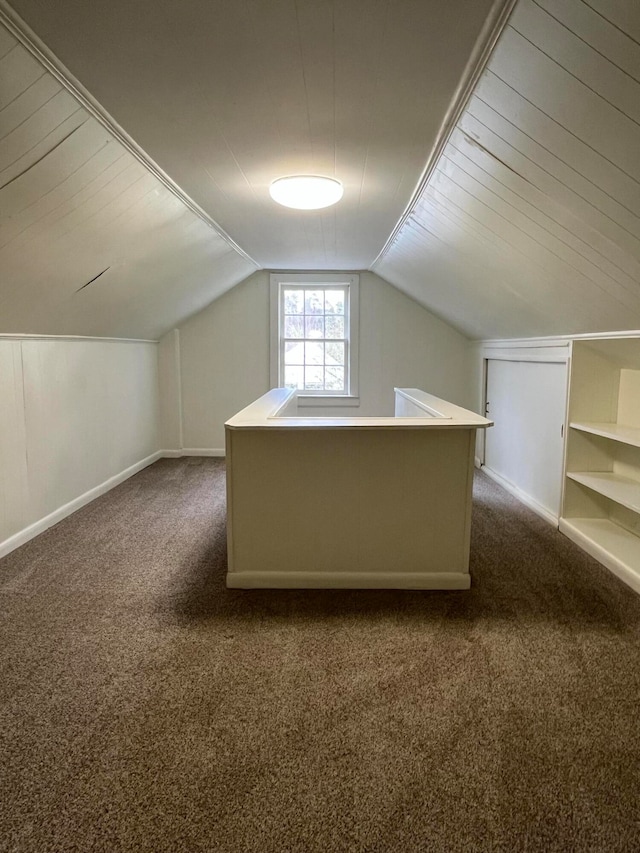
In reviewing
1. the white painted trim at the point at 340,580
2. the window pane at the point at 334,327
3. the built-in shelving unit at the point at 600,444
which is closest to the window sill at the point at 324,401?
the window pane at the point at 334,327

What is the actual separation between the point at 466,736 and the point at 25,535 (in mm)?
2899

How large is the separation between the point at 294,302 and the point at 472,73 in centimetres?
443

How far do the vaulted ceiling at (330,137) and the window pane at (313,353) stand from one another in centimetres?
237

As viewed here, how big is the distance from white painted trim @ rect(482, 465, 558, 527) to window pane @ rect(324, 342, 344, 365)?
6.88 ft

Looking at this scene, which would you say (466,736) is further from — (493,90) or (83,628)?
(493,90)

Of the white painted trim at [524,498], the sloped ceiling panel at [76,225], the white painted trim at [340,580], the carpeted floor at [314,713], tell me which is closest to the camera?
the carpeted floor at [314,713]

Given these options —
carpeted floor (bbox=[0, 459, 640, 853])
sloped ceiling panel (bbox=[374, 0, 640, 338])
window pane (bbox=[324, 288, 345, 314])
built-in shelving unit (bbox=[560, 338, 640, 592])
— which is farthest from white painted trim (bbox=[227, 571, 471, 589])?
window pane (bbox=[324, 288, 345, 314])

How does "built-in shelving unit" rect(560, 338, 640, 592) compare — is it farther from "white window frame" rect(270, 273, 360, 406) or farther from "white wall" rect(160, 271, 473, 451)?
"white window frame" rect(270, 273, 360, 406)

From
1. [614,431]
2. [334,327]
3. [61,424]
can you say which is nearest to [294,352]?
[334,327]

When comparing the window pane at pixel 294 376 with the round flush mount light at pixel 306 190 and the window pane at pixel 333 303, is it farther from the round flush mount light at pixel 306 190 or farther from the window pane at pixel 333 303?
the round flush mount light at pixel 306 190

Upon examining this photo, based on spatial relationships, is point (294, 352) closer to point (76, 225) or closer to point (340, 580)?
point (76, 225)

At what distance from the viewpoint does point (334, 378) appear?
246 inches

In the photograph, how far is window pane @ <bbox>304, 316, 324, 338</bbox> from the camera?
6180 millimetres

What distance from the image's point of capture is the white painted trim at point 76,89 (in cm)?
154
